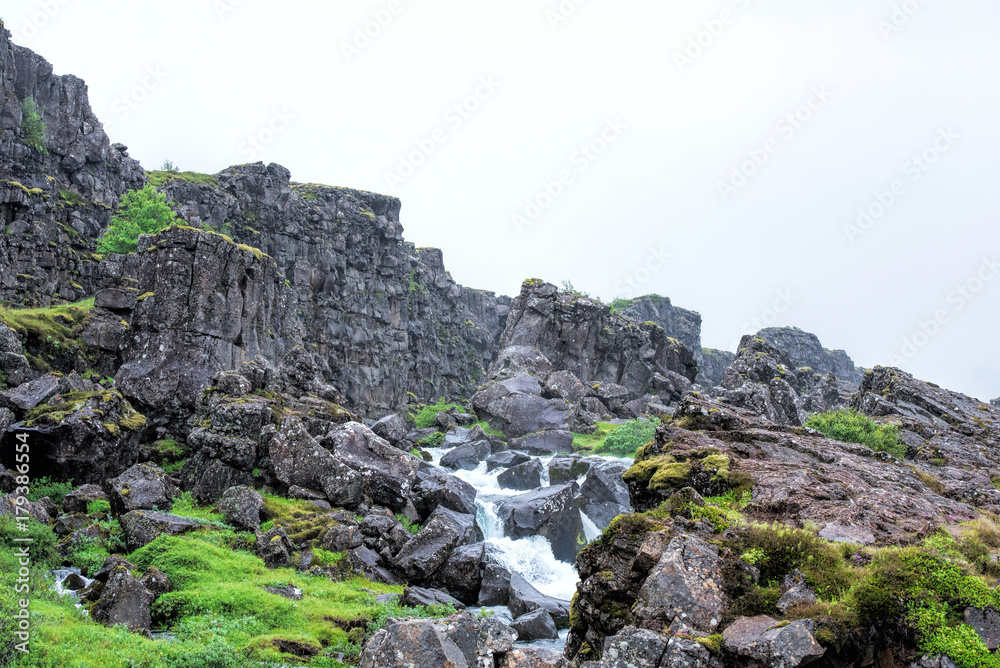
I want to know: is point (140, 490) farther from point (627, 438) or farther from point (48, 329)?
point (627, 438)

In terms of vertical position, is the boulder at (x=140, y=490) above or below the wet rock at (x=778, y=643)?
below

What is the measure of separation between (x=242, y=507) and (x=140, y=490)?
156 inches

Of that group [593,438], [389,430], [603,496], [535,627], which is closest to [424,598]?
[535,627]

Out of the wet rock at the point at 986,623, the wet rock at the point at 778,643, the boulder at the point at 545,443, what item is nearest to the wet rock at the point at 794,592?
the wet rock at the point at 778,643

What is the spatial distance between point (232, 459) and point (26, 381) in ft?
35.8

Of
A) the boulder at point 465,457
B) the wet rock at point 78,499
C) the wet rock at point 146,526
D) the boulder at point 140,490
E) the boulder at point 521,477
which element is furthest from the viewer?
the boulder at point 465,457

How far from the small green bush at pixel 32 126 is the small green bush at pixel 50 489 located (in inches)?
1574

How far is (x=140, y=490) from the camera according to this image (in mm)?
21719

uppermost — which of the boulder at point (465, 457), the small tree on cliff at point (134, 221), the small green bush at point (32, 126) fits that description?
the small green bush at point (32, 126)

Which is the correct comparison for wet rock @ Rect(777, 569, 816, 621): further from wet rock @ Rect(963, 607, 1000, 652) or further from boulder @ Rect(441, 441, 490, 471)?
boulder @ Rect(441, 441, 490, 471)

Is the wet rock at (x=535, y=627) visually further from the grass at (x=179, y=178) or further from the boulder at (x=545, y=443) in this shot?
the grass at (x=179, y=178)

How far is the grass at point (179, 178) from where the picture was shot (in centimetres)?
6838

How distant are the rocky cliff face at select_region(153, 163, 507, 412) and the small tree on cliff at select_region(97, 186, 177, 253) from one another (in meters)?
13.8

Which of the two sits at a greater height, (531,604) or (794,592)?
(794,592)
